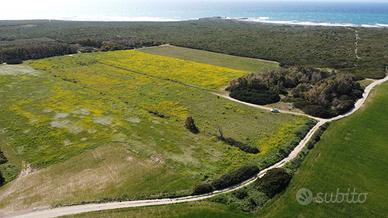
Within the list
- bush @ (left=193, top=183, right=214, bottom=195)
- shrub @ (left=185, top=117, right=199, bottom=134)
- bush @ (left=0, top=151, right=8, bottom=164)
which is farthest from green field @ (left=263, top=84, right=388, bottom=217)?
bush @ (left=0, top=151, right=8, bottom=164)

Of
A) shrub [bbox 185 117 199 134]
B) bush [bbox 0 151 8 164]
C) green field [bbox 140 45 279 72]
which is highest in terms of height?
green field [bbox 140 45 279 72]

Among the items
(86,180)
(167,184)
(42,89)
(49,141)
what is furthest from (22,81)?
(167,184)

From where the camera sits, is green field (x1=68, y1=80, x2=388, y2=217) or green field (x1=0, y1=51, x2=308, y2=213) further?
green field (x1=0, y1=51, x2=308, y2=213)

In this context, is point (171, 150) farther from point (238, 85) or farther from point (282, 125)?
point (238, 85)

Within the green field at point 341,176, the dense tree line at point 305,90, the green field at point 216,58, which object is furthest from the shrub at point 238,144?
the green field at point 216,58

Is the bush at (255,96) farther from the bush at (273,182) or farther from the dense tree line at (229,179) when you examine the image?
the bush at (273,182)

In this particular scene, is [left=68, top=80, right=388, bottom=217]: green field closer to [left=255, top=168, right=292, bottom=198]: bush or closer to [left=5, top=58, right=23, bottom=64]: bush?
[left=255, top=168, right=292, bottom=198]: bush

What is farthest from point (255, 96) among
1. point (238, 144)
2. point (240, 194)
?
point (240, 194)
